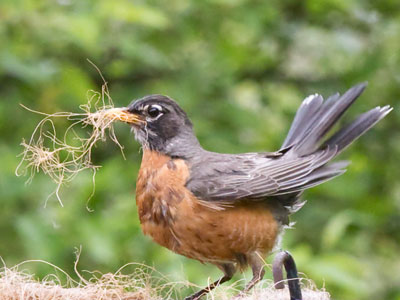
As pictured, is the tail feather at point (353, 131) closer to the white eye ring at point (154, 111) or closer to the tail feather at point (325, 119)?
the tail feather at point (325, 119)

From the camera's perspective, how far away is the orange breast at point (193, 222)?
10.2ft

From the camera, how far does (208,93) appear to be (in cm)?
556

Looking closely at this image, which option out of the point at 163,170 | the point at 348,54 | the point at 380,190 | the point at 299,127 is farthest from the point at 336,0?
the point at 163,170

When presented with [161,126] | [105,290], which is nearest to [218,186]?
[161,126]

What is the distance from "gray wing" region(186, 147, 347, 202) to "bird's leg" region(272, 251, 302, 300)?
108 cm

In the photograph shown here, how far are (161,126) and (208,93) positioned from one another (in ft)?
7.34

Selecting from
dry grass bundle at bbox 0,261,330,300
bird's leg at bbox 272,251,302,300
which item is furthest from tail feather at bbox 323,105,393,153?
bird's leg at bbox 272,251,302,300

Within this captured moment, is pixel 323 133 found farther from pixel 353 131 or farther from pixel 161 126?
pixel 161 126

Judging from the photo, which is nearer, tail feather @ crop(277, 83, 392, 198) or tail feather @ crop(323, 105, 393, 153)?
tail feather @ crop(277, 83, 392, 198)

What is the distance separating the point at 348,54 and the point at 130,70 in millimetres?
1593

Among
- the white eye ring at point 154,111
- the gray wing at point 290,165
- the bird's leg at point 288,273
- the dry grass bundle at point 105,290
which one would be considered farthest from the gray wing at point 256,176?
the bird's leg at point 288,273

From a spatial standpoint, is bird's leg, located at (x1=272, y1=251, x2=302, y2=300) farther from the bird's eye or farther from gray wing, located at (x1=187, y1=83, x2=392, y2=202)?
the bird's eye

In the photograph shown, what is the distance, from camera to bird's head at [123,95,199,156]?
3.28 metres

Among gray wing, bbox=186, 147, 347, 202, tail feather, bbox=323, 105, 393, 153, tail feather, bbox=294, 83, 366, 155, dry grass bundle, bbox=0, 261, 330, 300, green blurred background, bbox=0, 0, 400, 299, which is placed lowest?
dry grass bundle, bbox=0, 261, 330, 300
